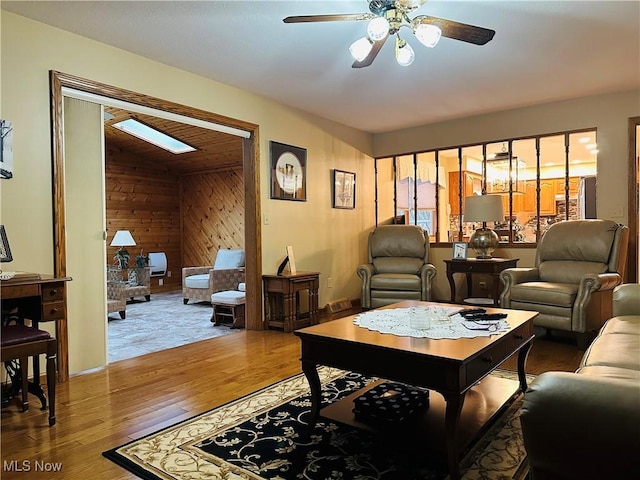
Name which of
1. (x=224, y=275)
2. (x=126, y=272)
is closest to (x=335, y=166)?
(x=224, y=275)

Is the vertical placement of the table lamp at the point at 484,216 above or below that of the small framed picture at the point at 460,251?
above

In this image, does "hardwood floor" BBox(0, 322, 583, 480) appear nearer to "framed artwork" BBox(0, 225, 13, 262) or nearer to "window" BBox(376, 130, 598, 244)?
"framed artwork" BBox(0, 225, 13, 262)

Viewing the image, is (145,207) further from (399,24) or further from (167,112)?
(399,24)

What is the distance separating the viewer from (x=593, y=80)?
13.5 feet

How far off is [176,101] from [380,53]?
1766 mm

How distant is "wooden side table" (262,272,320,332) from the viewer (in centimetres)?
439

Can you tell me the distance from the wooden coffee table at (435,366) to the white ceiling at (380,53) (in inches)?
79.2

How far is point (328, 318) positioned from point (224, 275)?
5.76 ft

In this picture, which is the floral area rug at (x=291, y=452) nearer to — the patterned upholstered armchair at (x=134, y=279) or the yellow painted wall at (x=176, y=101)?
the yellow painted wall at (x=176, y=101)

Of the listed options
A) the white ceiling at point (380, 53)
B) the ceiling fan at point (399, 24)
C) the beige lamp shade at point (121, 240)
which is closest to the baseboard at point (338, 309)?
the white ceiling at point (380, 53)

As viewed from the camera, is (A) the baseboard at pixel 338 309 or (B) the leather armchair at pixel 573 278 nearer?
(B) the leather armchair at pixel 573 278

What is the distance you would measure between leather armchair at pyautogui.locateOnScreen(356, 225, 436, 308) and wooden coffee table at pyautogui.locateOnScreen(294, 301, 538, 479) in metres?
2.42

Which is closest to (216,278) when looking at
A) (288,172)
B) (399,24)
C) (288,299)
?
(288,299)
